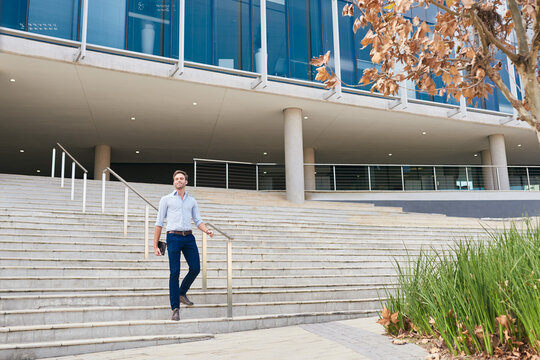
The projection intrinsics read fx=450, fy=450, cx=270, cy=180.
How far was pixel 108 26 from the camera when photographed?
1425 cm

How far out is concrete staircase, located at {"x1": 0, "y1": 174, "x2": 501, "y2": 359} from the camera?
4.98m

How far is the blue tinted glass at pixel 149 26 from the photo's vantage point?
14.7m

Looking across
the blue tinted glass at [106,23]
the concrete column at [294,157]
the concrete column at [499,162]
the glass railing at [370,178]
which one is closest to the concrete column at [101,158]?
the glass railing at [370,178]

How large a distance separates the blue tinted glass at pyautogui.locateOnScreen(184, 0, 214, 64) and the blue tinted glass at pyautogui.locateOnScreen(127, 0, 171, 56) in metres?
0.68

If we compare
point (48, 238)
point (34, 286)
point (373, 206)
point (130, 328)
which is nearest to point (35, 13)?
point (48, 238)

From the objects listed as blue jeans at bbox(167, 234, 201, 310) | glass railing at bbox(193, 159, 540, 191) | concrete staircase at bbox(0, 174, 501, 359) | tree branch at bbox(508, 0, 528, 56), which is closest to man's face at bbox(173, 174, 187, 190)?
blue jeans at bbox(167, 234, 201, 310)

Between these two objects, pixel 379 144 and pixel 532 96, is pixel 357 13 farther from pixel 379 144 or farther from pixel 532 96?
pixel 532 96

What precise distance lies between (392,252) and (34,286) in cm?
759

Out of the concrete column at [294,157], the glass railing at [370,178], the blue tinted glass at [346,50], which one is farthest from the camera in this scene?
the glass railing at [370,178]

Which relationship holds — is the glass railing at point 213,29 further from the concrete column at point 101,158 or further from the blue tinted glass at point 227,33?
the concrete column at point 101,158

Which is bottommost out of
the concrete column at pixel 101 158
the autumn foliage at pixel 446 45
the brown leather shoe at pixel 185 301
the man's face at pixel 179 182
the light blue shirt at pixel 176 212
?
the brown leather shoe at pixel 185 301

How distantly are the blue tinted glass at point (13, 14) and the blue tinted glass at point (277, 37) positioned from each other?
26.5ft

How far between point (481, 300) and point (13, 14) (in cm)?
1435

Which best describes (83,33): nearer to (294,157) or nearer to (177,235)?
(294,157)
